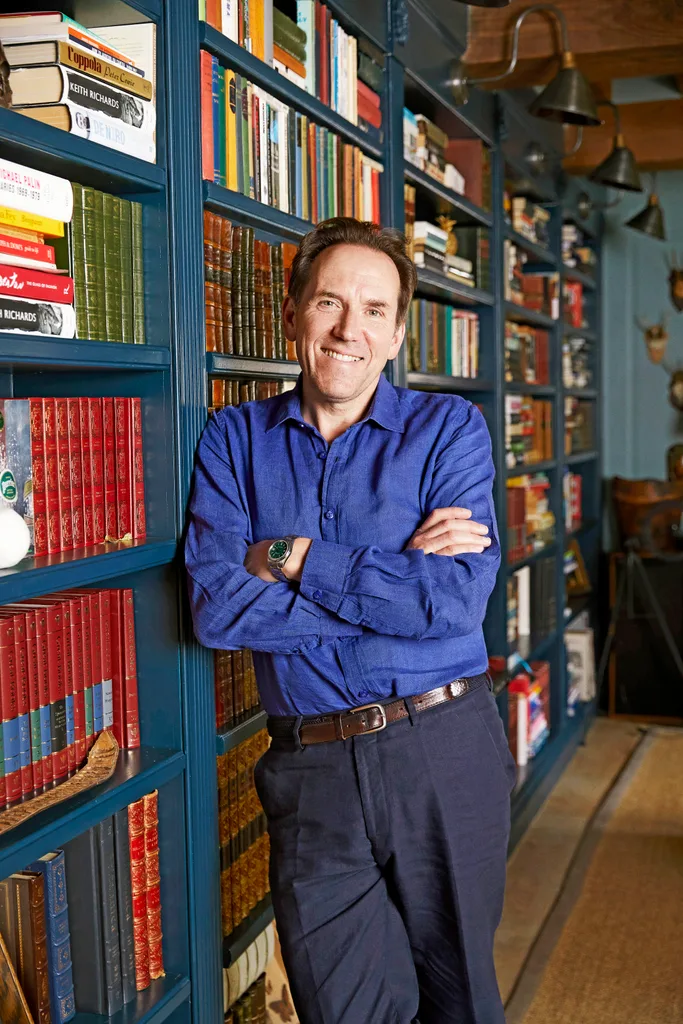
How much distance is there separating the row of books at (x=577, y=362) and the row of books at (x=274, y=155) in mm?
2768

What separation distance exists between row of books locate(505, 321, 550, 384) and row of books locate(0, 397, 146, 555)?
104 inches

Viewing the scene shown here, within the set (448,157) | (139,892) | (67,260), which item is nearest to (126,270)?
(67,260)

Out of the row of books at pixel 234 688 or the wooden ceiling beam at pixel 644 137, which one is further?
the wooden ceiling beam at pixel 644 137

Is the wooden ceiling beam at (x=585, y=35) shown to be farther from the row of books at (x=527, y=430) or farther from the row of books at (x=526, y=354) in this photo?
the row of books at (x=527, y=430)

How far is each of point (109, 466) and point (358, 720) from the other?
2.02ft

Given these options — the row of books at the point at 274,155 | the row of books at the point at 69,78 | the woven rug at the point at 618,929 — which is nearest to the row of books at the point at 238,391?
the row of books at the point at 274,155

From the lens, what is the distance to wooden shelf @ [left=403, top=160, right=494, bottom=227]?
10.6 feet

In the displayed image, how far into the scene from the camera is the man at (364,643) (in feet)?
6.21

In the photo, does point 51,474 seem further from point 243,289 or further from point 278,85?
point 278,85

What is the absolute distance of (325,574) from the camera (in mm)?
1846

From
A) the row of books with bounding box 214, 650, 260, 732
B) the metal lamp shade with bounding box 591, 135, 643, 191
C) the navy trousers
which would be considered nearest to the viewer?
the navy trousers

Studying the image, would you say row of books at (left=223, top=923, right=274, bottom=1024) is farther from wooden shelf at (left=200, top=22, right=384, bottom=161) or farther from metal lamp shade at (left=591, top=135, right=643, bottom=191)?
metal lamp shade at (left=591, top=135, right=643, bottom=191)

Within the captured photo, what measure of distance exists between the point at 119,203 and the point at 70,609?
693 mm

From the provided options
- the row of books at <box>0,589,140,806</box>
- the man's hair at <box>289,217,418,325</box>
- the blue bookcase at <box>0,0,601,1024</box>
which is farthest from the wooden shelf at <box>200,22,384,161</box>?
the row of books at <box>0,589,140,806</box>
